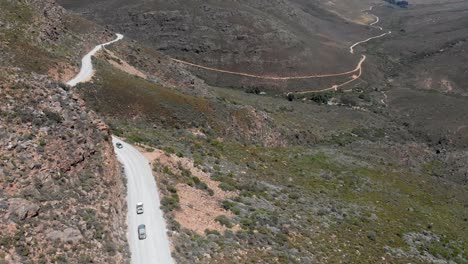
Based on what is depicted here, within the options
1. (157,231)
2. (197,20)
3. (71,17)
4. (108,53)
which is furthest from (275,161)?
(197,20)

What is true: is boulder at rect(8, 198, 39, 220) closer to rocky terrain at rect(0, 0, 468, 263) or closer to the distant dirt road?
rocky terrain at rect(0, 0, 468, 263)

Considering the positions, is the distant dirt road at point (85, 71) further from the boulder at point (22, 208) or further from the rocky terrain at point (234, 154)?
the boulder at point (22, 208)

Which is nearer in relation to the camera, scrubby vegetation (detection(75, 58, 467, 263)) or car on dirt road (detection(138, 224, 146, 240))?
car on dirt road (detection(138, 224, 146, 240))

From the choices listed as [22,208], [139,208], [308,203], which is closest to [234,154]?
[308,203]

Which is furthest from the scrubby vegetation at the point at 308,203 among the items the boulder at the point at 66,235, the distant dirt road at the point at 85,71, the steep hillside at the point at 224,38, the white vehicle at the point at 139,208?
the steep hillside at the point at 224,38

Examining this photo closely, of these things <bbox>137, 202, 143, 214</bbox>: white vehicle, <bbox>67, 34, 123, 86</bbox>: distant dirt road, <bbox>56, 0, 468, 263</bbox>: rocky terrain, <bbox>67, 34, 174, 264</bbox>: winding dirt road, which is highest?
<bbox>67, 34, 123, 86</bbox>: distant dirt road

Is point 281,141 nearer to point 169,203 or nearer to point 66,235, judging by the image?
point 169,203

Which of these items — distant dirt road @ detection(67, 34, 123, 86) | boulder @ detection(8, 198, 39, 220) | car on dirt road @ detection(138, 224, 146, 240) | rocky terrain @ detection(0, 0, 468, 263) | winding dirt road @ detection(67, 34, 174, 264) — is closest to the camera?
boulder @ detection(8, 198, 39, 220)

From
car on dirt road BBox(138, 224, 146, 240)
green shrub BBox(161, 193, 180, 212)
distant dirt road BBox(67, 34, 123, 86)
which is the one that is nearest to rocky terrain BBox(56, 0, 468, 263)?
green shrub BBox(161, 193, 180, 212)
